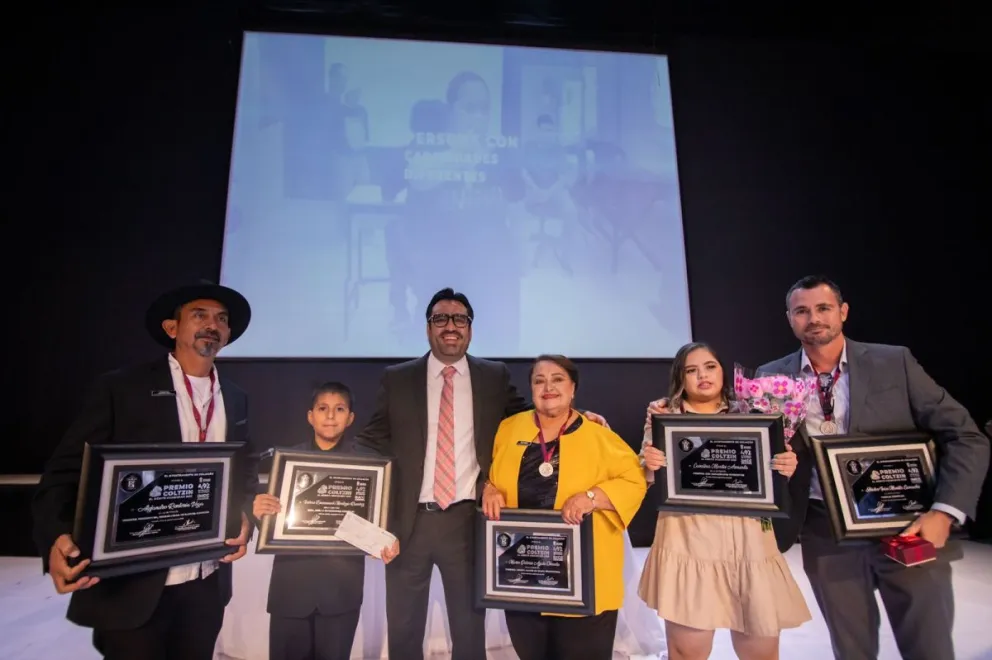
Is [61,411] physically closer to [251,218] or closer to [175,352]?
[251,218]

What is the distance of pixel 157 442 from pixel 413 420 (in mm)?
1019

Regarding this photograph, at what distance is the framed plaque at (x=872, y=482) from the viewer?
6.03 ft

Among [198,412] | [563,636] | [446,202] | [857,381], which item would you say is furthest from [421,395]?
[446,202]

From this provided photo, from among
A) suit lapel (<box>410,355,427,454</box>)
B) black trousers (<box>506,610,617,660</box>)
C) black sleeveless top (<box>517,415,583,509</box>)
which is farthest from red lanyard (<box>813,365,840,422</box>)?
suit lapel (<box>410,355,427,454</box>)

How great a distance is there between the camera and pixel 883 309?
197 inches

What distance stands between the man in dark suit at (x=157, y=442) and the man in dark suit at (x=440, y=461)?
65 centimetres

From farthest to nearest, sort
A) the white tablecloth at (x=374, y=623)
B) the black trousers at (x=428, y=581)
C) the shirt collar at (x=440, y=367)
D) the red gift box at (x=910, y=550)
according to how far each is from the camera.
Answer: the white tablecloth at (x=374, y=623)
the shirt collar at (x=440, y=367)
the black trousers at (x=428, y=581)
the red gift box at (x=910, y=550)

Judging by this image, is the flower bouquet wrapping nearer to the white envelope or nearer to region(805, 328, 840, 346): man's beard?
region(805, 328, 840, 346): man's beard

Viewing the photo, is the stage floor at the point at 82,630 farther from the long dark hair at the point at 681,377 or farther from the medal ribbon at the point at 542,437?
the long dark hair at the point at 681,377

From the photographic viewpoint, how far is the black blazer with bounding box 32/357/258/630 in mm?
1595

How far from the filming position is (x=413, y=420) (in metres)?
2.34

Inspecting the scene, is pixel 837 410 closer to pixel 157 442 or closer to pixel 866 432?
pixel 866 432

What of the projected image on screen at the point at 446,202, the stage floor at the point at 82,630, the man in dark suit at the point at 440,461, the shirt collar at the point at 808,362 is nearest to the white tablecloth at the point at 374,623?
the stage floor at the point at 82,630

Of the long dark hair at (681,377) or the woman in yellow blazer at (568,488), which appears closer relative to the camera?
the woman in yellow blazer at (568,488)
